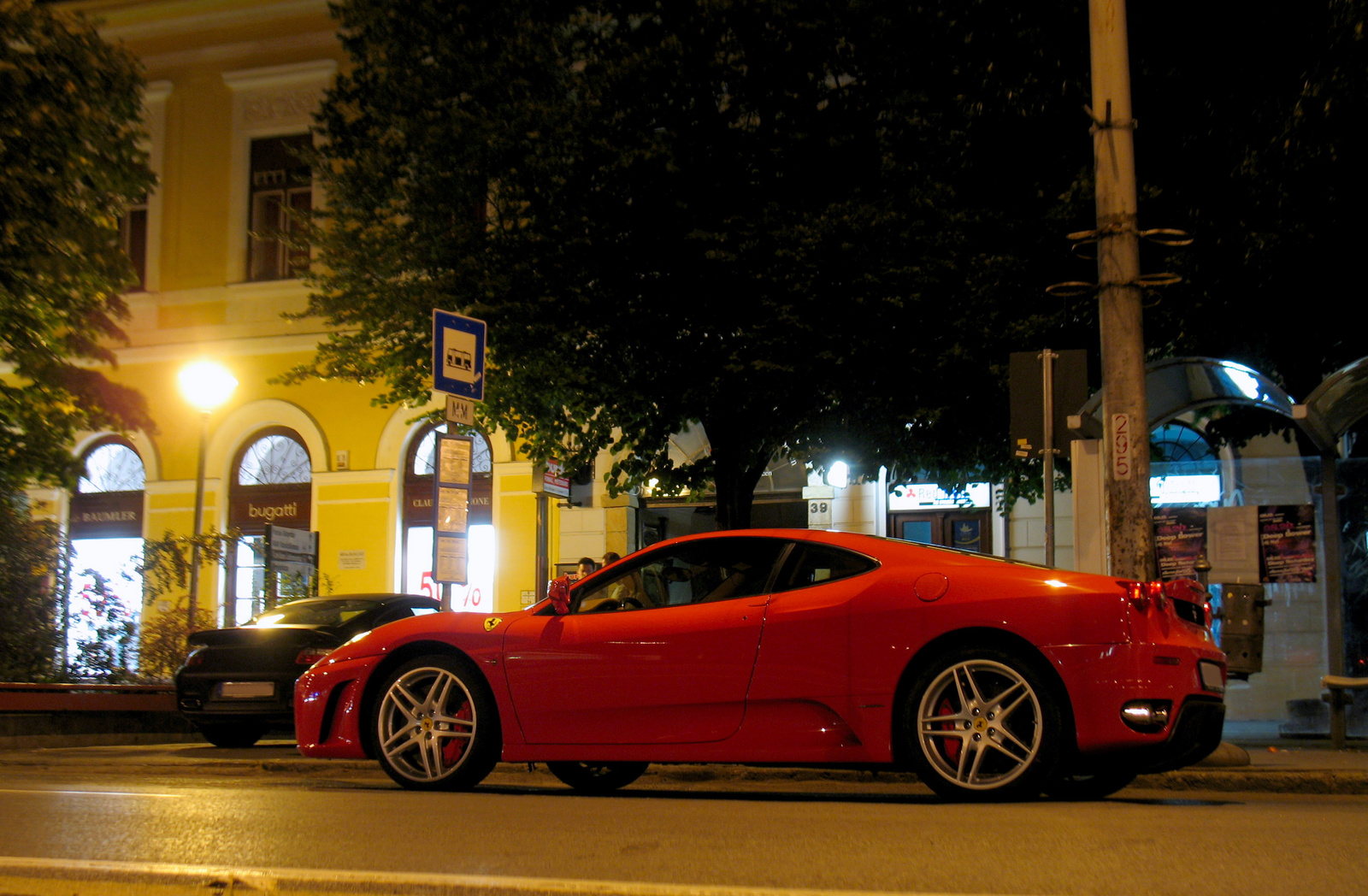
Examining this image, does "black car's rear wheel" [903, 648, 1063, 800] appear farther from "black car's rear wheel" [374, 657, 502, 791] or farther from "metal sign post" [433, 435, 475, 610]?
"metal sign post" [433, 435, 475, 610]

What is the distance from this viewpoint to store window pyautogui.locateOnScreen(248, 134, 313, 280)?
79.5 feet

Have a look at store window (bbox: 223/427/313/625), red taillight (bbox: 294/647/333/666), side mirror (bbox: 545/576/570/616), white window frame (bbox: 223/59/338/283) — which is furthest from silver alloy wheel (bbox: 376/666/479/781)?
white window frame (bbox: 223/59/338/283)

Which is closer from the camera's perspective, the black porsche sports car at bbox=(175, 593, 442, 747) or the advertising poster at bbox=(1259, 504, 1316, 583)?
the black porsche sports car at bbox=(175, 593, 442, 747)

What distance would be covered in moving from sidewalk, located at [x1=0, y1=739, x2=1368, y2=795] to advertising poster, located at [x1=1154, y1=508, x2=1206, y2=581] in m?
1.53

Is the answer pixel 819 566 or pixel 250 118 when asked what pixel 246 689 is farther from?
pixel 250 118

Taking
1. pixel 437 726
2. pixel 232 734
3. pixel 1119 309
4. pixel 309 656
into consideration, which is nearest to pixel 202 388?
pixel 232 734

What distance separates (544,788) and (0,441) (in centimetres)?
1380

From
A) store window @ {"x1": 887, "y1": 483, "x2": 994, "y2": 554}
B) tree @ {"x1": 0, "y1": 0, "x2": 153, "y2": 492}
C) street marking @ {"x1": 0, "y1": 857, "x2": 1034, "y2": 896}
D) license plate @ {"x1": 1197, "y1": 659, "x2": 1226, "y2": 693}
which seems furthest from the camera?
store window @ {"x1": 887, "y1": 483, "x2": 994, "y2": 554}

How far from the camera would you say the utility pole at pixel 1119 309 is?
348 inches

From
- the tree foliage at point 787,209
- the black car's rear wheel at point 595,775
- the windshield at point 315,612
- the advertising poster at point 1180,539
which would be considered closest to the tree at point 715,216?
the tree foliage at point 787,209

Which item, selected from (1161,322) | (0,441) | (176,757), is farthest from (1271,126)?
(0,441)

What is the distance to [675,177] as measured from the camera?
49.3 feet

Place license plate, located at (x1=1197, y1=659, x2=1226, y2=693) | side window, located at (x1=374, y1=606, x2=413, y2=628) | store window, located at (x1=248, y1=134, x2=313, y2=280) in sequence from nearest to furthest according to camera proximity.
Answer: license plate, located at (x1=1197, y1=659, x2=1226, y2=693) < side window, located at (x1=374, y1=606, x2=413, y2=628) < store window, located at (x1=248, y1=134, x2=313, y2=280)

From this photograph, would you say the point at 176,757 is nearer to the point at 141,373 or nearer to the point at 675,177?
the point at 675,177
